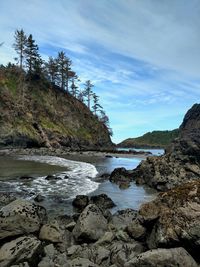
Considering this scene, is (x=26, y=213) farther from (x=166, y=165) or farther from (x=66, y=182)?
(x=166, y=165)

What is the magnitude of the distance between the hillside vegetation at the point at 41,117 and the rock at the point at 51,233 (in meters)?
56.2

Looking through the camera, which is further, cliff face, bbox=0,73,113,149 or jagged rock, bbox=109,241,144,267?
cliff face, bbox=0,73,113,149

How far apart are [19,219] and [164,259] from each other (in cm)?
468

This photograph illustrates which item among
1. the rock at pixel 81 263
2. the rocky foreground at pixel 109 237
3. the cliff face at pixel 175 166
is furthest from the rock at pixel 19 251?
the cliff face at pixel 175 166

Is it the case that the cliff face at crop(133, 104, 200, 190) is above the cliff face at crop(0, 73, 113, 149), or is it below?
below

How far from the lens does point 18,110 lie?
73.6 m

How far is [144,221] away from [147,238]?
1.60 ft

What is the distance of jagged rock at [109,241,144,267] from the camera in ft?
28.6

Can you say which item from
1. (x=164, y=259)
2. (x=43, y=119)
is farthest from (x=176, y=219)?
(x=43, y=119)

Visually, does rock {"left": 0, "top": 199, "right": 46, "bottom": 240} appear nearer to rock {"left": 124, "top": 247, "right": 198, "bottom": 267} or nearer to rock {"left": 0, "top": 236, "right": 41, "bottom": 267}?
rock {"left": 0, "top": 236, "right": 41, "bottom": 267}

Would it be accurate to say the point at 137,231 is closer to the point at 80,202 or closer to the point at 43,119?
the point at 80,202

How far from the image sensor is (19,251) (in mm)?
8555

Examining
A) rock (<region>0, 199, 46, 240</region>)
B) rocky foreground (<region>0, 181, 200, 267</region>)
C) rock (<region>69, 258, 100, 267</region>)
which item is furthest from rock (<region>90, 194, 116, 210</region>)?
rock (<region>69, 258, 100, 267</region>)

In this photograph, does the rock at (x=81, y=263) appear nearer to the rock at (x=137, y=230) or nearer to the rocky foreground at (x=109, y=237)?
the rocky foreground at (x=109, y=237)
